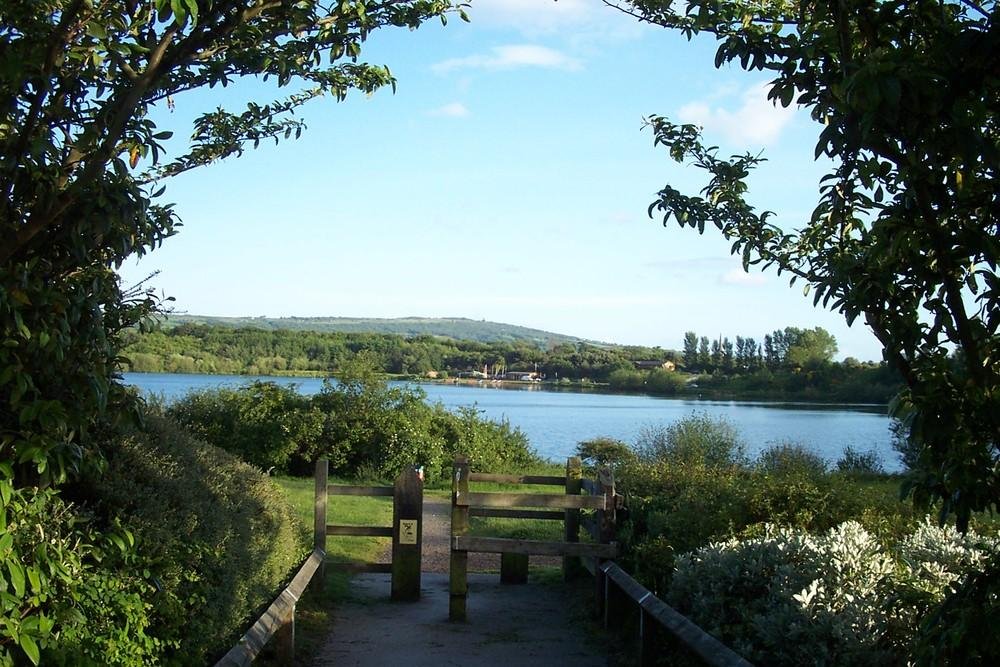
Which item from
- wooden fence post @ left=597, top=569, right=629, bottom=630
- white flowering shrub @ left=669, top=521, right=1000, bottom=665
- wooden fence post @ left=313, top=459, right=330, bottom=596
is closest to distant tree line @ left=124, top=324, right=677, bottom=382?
wooden fence post @ left=313, top=459, right=330, bottom=596

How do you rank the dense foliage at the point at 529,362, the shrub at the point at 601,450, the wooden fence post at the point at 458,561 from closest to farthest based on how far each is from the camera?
the wooden fence post at the point at 458,561 < the dense foliage at the point at 529,362 < the shrub at the point at 601,450

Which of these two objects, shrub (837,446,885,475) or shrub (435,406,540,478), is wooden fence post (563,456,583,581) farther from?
shrub (837,446,885,475)

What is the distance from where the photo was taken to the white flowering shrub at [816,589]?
5.69 meters

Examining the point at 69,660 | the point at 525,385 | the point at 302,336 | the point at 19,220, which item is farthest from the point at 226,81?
the point at 525,385

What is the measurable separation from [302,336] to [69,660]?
33.4 m

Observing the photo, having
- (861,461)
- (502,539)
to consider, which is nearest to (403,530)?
(502,539)

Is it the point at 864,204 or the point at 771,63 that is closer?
the point at 864,204

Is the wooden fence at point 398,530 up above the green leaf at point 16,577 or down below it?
below

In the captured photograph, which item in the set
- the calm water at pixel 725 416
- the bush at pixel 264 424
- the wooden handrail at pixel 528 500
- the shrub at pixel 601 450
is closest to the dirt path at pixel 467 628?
the wooden handrail at pixel 528 500

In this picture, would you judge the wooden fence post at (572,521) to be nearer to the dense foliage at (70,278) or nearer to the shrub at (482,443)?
the dense foliage at (70,278)

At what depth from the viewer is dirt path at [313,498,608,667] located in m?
8.27

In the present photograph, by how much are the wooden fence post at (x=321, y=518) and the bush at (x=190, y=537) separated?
184 centimetres

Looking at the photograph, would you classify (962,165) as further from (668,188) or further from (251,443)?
(251,443)

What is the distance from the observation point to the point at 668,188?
231 inches
